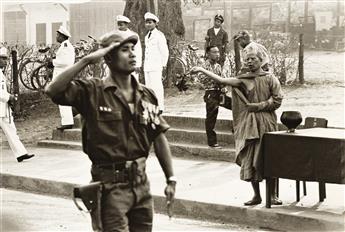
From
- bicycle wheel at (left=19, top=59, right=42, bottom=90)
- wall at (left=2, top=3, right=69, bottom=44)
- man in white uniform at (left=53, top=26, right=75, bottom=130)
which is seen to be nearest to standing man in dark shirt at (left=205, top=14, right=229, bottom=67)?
bicycle wheel at (left=19, top=59, right=42, bottom=90)

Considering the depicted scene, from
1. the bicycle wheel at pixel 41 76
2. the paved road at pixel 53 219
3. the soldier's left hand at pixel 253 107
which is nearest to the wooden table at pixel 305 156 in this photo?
the soldier's left hand at pixel 253 107

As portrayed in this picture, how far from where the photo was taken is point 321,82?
19359 mm

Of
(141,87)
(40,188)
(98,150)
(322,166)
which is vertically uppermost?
(141,87)

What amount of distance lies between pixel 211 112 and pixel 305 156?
12.3ft

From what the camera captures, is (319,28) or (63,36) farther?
(319,28)

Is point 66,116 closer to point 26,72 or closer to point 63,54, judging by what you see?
point 63,54

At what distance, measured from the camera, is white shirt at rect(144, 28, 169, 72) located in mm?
Answer: 14750

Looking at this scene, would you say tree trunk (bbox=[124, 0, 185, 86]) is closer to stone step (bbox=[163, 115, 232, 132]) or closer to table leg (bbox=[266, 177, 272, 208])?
stone step (bbox=[163, 115, 232, 132])

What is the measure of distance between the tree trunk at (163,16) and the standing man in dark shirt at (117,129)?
1427 cm

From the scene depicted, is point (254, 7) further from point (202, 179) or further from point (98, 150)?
point (98, 150)

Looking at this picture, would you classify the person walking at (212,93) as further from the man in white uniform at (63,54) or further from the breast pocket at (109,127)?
the breast pocket at (109,127)

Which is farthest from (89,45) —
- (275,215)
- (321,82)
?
(275,215)

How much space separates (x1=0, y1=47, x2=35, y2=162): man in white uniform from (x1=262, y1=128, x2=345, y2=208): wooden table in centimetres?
508

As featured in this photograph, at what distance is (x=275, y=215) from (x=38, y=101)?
11.0m
